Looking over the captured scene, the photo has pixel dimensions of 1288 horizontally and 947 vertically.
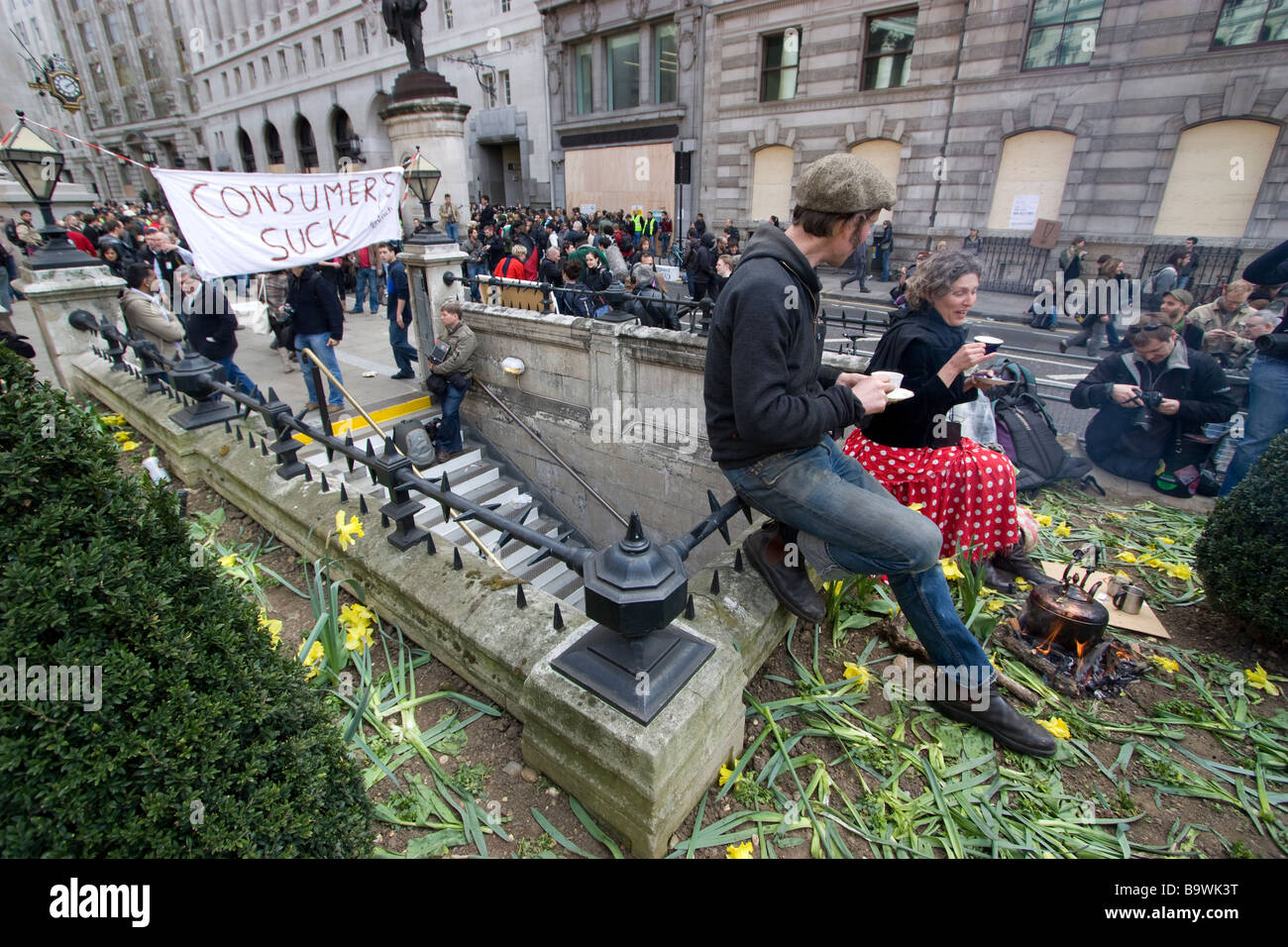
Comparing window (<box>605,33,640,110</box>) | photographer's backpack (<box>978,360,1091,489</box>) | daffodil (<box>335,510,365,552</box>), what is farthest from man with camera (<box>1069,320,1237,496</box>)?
window (<box>605,33,640,110</box>)

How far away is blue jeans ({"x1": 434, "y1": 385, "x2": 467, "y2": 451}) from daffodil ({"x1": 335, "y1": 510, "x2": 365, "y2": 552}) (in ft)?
19.9

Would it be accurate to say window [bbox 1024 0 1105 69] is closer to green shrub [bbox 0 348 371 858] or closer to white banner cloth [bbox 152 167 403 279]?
white banner cloth [bbox 152 167 403 279]

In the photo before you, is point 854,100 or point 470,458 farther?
point 854,100

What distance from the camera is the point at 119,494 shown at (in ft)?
5.05

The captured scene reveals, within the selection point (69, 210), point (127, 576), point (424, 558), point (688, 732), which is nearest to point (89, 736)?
point (127, 576)

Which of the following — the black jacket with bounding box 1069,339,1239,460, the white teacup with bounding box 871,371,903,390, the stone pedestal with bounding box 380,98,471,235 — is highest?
the stone pedestal with bounding box 380,98,471,235

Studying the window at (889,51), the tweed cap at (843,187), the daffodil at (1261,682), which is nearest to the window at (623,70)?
the window at (889,51)

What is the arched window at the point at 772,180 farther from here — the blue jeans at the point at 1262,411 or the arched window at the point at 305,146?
the arched window at the point at 305,146

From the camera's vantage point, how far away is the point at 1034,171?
1831 centimetres

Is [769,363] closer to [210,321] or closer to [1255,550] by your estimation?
[1255,550]

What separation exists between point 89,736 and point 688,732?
1568 mm

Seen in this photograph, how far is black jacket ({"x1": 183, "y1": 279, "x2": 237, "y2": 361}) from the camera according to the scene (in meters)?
7.84

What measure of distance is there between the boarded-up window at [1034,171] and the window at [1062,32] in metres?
1.90

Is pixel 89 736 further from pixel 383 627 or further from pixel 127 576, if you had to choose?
pixel 383 627
